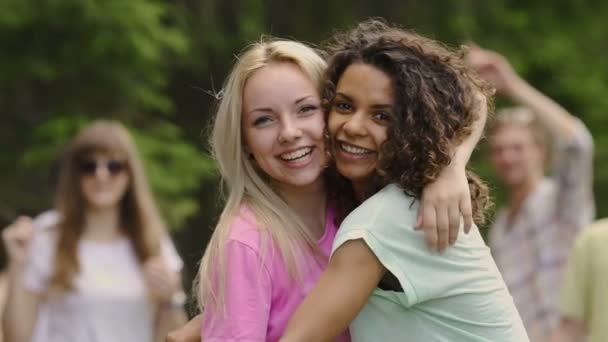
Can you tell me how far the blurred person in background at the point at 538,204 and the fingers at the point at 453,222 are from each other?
9.85 ft

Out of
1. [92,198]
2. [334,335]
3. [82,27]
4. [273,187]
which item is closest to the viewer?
[334,335]

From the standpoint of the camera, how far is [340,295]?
262cm

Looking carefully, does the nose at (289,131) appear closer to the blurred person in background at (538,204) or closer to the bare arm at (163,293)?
the bare arm at (163,293)

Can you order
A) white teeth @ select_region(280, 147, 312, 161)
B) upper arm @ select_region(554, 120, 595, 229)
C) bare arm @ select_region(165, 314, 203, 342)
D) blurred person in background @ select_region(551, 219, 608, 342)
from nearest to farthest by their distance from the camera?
1. white teeth @ select_region(280, 147, 312, 161)
2. bare arm @ select_region(165, 314, 203, 342)
3. blurred person in background @ select_region(551, 219, 608, 342)
4. upper arm @ select_region(554, 120, 595, 229)

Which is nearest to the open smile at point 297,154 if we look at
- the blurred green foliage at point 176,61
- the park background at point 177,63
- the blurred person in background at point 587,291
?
the blurred person in background at point 587,291

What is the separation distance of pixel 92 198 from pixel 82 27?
2799 millimetres

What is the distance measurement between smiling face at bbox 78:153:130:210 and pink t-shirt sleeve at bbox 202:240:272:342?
9.77 ft

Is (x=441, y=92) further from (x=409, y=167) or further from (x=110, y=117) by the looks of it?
(x=110, y=117)

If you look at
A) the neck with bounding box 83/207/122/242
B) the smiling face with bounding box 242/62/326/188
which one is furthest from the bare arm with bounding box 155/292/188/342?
the smiling face with bounding box 242/62/326/188

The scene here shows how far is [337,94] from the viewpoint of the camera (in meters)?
2.87

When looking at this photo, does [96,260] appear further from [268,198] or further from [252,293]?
[252,293]

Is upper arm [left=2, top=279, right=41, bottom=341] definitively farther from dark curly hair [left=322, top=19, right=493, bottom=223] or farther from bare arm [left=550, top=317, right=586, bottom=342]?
dark curly hair [left=322, top=19, right=493, bottom=223]

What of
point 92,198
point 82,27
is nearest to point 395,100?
point 92,198

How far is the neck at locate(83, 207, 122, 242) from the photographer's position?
18.6ft
